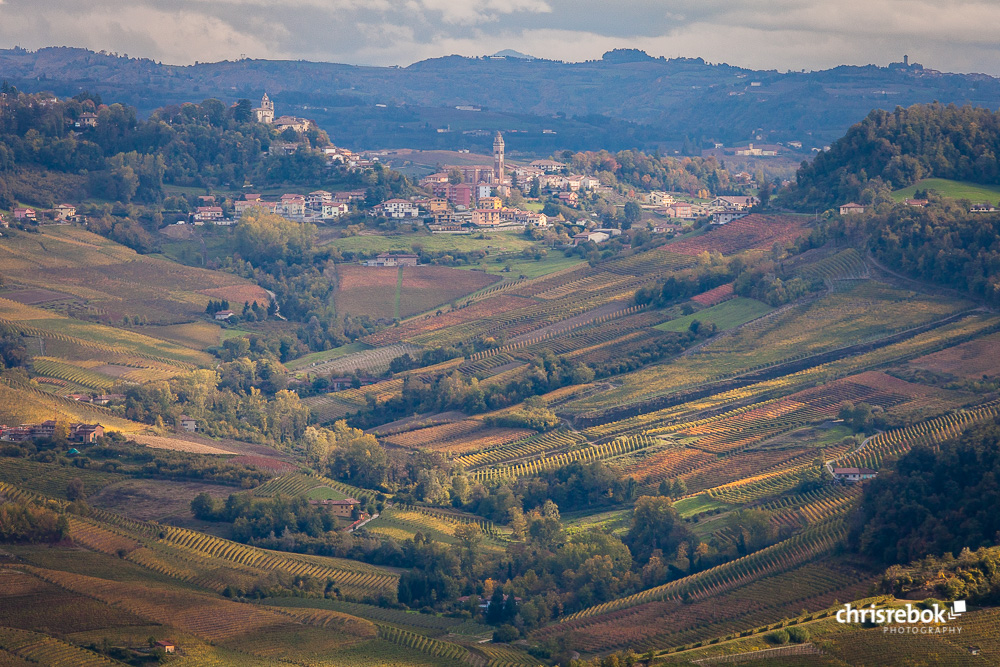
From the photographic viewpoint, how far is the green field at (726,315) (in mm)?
68688

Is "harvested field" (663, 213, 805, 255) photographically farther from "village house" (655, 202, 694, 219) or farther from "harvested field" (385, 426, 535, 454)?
"harvested field" (385, 426, 535, 454)

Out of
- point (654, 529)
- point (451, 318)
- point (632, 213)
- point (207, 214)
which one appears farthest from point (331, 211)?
point (654, 529)

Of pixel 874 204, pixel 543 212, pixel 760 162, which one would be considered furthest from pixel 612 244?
pixel 760 162

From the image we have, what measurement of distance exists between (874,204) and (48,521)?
49839mm

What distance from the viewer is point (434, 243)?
315 feet

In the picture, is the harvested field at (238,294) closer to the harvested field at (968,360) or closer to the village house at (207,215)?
the village house at (207,215)

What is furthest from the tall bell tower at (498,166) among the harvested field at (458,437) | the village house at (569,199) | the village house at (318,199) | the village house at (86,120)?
the harvested field at (458,437)

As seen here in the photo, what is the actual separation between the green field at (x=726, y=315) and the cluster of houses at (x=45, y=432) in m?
29.4

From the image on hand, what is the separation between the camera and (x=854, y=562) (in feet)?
131

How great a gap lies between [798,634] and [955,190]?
51.0m

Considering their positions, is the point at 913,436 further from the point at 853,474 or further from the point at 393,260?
the point at 393,260

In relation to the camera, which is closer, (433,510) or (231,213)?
(433,510)

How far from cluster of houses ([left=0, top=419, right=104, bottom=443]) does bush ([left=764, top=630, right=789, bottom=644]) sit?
32329mm

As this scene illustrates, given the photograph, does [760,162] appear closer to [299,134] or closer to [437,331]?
[299,134]
